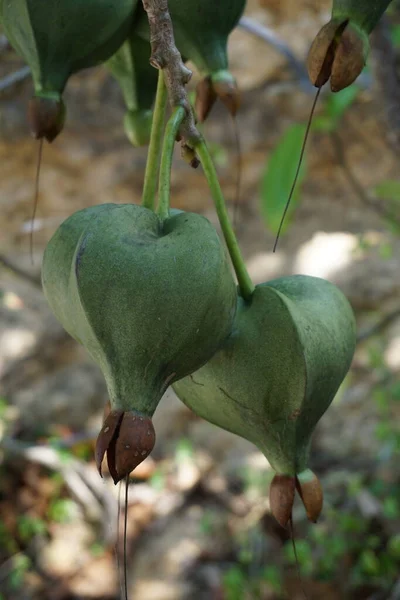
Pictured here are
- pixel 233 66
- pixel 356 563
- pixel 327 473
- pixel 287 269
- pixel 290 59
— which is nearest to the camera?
pixel 290 59

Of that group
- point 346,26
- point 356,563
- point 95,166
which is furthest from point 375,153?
point 346,26

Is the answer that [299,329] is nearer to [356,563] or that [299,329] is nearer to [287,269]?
[356,563]

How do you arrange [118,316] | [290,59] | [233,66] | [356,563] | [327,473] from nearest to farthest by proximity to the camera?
[118,316]
[290,59]
[356,563]
[327,473]
[233,66]

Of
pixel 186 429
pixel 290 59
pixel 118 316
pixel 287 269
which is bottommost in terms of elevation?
pixel 186 429

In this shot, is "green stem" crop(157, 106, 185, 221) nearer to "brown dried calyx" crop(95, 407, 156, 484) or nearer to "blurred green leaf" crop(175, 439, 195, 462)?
"brown dried calyx" crop(95, 407, 156, 484)

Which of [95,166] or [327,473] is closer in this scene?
[327,473]

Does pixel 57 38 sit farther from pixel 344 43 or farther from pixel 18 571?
pixel 18 571
